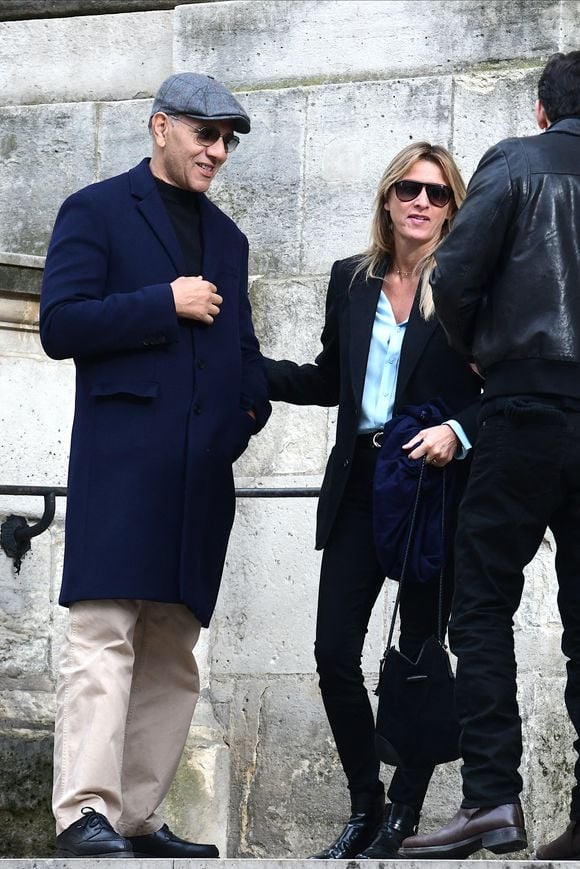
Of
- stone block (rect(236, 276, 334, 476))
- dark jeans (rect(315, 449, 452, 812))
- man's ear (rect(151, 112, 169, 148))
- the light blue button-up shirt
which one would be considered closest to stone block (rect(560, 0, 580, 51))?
stone block (rect(236, 276, 334, 476))

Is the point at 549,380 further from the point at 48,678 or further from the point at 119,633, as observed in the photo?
the point at 48,678

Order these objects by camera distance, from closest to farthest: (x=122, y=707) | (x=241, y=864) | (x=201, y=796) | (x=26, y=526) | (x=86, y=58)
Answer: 1. (x=241, y=864)
2. (x=122, y=707)
3. (x=201, y=796)
4. (x=26, y=526)
5. (x=86, y=58)

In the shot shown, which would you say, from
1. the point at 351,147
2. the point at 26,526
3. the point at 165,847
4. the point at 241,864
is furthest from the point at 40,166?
the point at 241,864

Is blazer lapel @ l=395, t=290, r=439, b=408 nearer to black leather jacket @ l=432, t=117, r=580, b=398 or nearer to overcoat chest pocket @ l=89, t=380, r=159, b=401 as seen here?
black leather jacket @ l=432, t=117, r=580, b=398

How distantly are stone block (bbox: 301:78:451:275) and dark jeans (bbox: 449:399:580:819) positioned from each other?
2.02 metres

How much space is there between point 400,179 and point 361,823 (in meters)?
1.65

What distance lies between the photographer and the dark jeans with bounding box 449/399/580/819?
3871mm

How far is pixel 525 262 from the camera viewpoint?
396cm

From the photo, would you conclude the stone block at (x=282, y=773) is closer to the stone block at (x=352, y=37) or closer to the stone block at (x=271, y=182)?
the stone block at (x=271, y=182)

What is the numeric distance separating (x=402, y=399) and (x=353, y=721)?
2.69ft

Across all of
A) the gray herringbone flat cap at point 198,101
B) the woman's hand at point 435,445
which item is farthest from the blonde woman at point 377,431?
the gray herringbone flat cap at point 198,101

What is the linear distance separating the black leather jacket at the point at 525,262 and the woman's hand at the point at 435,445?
1.33ft

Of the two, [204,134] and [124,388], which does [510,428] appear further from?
[204,134]

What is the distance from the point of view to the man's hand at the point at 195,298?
14.3 ft
